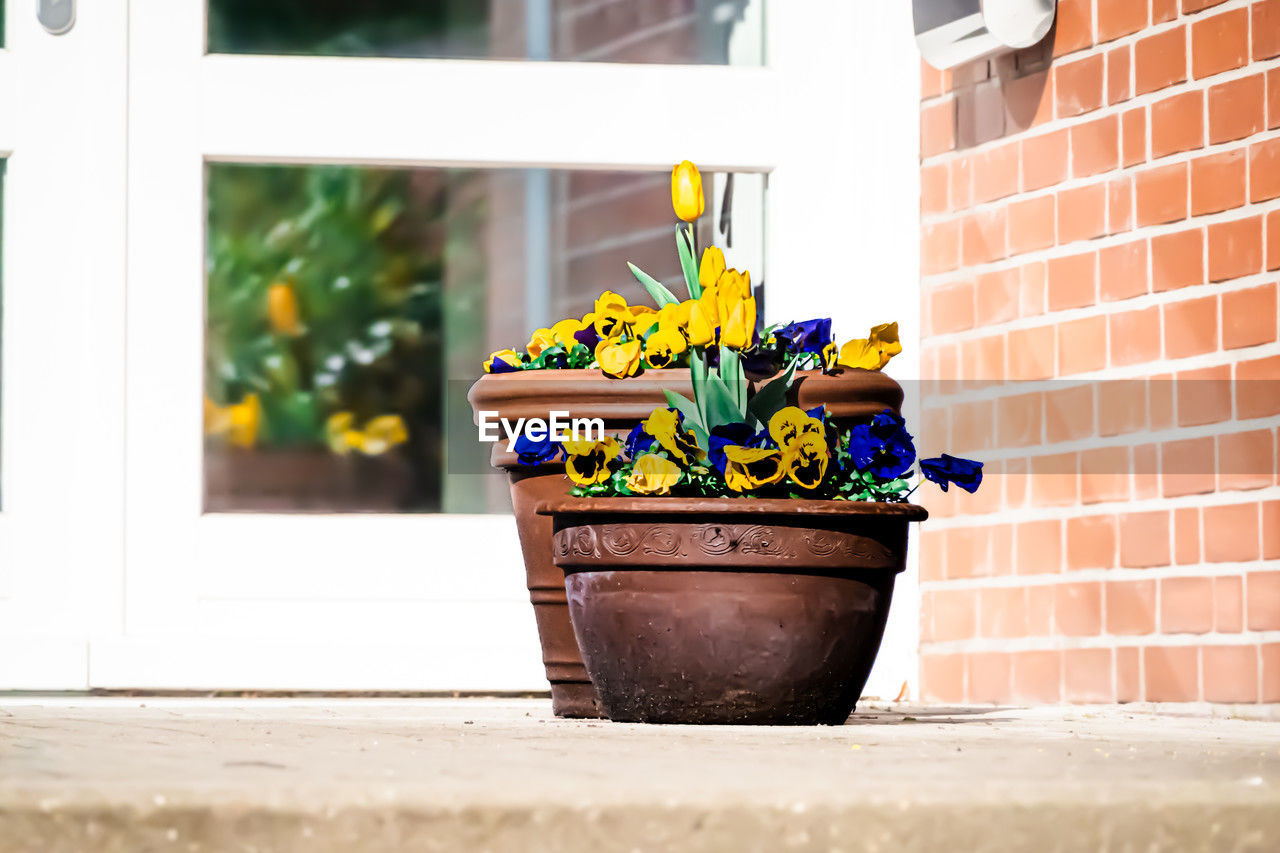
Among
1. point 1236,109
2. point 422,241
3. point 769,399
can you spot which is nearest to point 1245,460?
point 1236,109

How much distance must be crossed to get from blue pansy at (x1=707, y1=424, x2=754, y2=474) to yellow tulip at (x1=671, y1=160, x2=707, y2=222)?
0.26 metres

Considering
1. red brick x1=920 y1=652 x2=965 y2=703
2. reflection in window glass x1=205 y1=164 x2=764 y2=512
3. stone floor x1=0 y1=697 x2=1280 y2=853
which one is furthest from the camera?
reflection in window glass x1=205 y1=164 x2=764 y2=512

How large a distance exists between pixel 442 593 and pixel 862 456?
3.36 ft

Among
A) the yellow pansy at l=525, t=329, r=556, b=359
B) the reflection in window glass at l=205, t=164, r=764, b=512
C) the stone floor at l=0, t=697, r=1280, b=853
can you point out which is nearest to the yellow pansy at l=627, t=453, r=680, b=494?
the yellow pansy at l=525, t=329, r=556, b=359

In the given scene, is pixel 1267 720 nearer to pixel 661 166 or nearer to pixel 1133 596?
pixel 1133 596

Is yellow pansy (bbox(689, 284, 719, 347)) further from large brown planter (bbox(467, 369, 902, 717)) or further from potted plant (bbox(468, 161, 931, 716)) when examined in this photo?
large brown planter (bbox(467, 369, 902, 717))

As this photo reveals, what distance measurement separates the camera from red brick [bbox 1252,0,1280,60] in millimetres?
2031

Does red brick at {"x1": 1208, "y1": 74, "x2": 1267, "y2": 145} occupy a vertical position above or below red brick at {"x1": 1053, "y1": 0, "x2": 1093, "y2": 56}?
below

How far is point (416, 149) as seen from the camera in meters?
2.63

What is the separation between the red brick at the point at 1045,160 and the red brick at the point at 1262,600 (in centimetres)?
63

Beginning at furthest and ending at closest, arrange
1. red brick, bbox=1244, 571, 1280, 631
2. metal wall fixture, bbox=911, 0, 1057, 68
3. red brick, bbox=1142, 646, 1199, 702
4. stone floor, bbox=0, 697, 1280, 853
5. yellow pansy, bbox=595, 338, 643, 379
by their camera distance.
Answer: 1. metal wall fixture, bbox=911, 0, 1057, 68
2. red brick, bbox=1142, 646, 1199, 702
3. red brick, bbox=1244, 571, 1280, 631
4. yellow pansy, bbox=595, 338, 643, 379
5. stone floor, bbox=0, 697, 1280, 853

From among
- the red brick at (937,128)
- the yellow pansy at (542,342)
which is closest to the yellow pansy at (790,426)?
the yellow pansy at (542,342)

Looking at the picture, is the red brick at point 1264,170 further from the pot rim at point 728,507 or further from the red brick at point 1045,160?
the pot rim at point 728,507

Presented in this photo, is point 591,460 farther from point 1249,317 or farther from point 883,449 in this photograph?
point 1249,317
